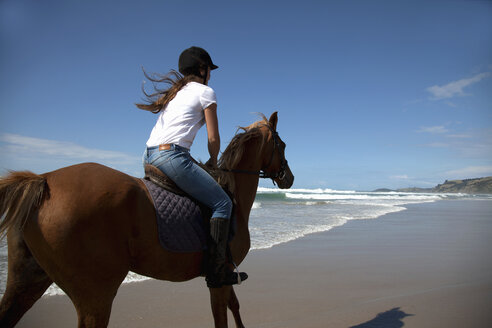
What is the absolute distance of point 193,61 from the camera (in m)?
2.82

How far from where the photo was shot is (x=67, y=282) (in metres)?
1.95

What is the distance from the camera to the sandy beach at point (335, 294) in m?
3.64

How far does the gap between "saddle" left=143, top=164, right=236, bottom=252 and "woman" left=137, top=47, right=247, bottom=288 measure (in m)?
0.07

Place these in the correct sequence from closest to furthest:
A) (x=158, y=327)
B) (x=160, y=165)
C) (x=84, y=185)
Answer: (x=84, y=185), (x=160, y=165), (x=158, y=327)

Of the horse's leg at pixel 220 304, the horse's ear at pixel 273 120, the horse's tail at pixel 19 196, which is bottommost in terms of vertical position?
the horse's leg at pixel 220 304

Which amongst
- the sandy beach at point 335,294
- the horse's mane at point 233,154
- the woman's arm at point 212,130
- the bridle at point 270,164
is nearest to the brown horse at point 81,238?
the woman's arm at point 212,130

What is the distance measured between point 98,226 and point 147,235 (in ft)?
1.16

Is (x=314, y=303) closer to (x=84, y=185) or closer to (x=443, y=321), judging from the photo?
(x=443, y=321)

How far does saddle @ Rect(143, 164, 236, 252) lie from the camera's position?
2.35 meters

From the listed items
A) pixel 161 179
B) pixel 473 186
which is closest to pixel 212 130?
pixel 161 179

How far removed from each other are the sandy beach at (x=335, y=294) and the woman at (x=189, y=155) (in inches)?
56.7

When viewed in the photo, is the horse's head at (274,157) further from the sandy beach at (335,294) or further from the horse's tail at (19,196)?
the horse's tail at (19,196)

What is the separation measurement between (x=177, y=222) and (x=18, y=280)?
1.17 metres

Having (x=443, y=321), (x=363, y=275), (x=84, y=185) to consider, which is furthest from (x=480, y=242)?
(x=84, y=185)
